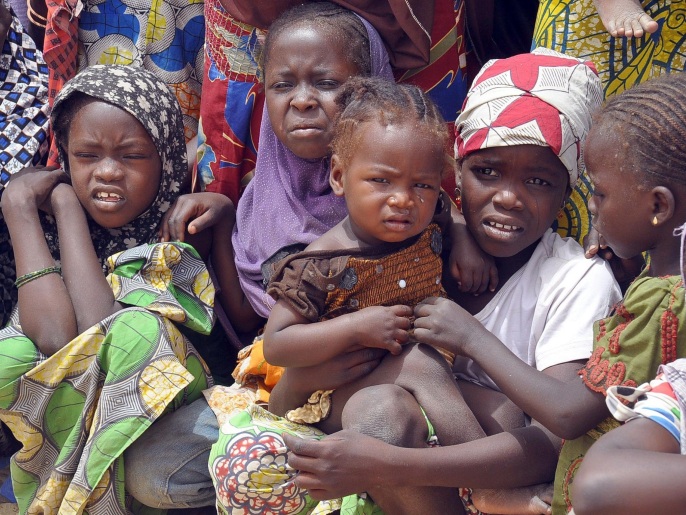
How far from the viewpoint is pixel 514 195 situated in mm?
2869

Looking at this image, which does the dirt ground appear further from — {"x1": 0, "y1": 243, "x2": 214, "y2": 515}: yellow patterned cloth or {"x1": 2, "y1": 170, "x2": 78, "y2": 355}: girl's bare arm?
{"x1": 2, "y1": 170, "x2": 78, "y2": 355}: girl's bare arm

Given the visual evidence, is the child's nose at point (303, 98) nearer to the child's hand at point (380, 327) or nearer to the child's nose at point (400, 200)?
the child's nose at point (400, 200)

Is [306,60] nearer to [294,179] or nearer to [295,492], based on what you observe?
[294,179]

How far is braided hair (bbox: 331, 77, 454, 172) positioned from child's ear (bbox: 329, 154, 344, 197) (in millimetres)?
21

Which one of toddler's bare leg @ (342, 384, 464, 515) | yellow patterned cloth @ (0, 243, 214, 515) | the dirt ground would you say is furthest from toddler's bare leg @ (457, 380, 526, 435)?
the dirt ground

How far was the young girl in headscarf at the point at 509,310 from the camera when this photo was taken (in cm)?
255

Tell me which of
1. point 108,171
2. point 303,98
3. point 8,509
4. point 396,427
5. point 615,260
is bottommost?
point 8,509

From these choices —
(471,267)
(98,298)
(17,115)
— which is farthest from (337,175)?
(17,115)

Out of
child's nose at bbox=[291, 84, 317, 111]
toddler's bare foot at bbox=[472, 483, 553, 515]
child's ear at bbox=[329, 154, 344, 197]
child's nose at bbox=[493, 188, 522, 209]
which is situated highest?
child's nose at bbox=[291, 84, 317, 111]

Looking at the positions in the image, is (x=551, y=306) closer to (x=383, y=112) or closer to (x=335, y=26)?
(x=383, y=112)

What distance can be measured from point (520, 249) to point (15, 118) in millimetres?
2285

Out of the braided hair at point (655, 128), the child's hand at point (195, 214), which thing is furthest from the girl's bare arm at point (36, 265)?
the braided hair at point (655, 128)

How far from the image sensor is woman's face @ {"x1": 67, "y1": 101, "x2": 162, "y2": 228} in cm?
351

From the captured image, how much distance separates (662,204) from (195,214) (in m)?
1.85
